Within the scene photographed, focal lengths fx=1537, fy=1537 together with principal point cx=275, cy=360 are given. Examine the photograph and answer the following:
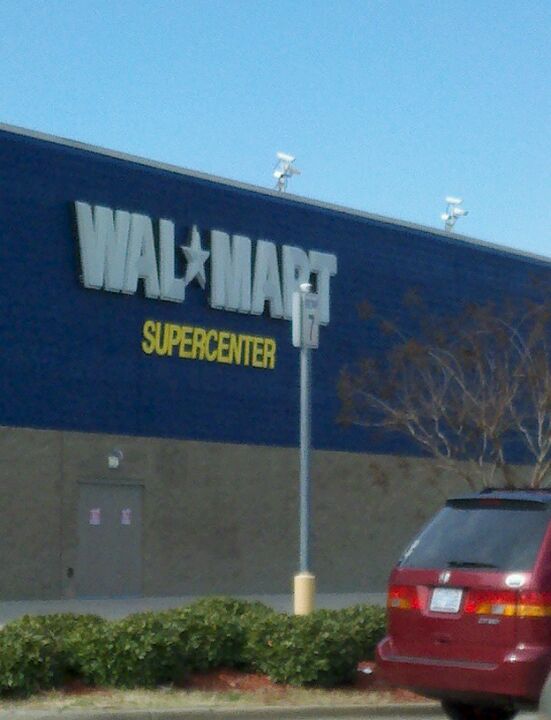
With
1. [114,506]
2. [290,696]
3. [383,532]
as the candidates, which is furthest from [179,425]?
[290,696]

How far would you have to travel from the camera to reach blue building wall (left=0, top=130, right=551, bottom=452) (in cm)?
2852

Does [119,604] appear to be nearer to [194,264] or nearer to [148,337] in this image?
[148,337]

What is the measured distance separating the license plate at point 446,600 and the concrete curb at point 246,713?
88.4 inches

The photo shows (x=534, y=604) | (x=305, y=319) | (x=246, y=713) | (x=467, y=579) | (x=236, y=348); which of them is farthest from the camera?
(x=236, y=348)

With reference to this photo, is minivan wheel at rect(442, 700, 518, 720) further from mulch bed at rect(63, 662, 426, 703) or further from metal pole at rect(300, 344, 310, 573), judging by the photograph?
metal pole at rect(300, 344, 310, 573)

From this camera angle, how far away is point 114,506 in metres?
30.3

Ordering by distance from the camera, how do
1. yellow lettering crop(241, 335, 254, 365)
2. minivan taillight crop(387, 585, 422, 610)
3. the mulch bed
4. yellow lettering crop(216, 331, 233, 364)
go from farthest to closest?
yellow lettering crop(241, 335, 254, 365)
yellow lettering crop(216, 331, 233, 364)
the mulch bed
minivan taillight crop(387, 585, 422, 610)

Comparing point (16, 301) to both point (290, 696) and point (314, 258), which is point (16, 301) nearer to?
point (314, 258)

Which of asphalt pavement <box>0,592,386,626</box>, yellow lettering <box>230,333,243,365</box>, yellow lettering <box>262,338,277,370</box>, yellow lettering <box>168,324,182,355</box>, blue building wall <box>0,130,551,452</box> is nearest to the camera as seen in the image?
asphalt pavement <box>0,592,386,626</box>

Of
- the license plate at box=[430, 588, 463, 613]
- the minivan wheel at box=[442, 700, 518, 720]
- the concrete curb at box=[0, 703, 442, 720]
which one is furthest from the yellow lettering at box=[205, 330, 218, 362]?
the license plate at box=[430, 588, 463, 613]

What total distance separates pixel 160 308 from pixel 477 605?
20.2 meters

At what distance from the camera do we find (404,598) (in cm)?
1183

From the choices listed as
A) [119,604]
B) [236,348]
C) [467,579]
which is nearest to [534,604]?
[467,579]

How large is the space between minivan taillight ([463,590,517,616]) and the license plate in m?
0.09
